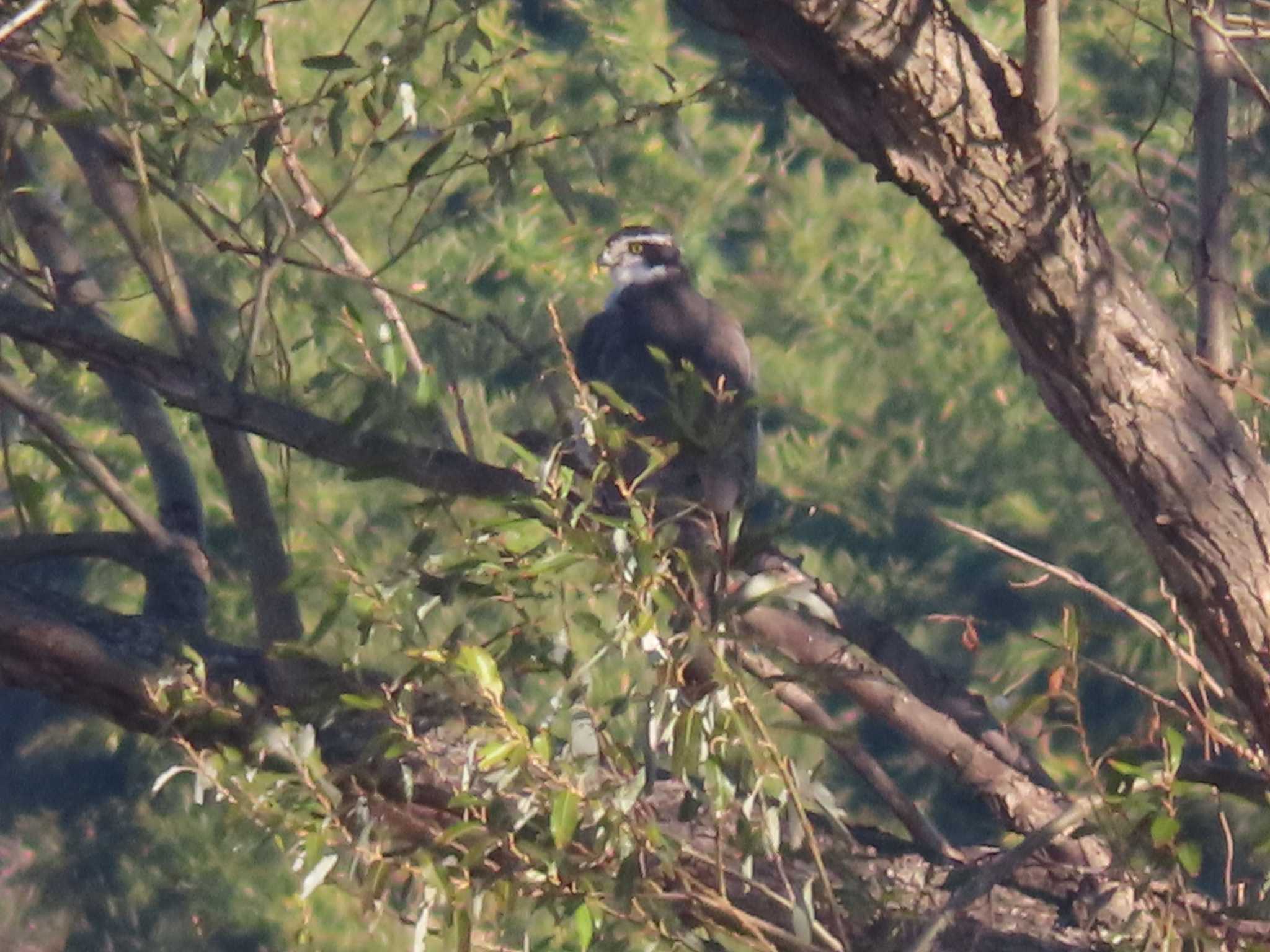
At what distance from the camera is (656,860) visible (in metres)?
2.53

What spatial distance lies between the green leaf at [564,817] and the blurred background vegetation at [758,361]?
6.73 feet

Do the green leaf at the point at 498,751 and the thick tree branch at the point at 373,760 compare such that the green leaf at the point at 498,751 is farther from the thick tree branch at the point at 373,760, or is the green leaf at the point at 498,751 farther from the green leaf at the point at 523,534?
the thick tree branch at the point at 373,760

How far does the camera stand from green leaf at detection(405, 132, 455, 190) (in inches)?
97.3

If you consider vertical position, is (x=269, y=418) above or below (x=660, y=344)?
above

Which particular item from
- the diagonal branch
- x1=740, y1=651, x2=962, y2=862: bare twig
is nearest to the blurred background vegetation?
the diagonal branch

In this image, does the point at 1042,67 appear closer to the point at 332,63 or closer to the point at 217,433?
the point at 332,63

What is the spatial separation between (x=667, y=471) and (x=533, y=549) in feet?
6.63

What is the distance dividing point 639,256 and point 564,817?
14.2ft

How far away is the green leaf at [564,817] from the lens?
6.52 ft

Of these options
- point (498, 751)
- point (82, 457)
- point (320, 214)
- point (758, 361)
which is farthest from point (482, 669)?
point (758, 361)

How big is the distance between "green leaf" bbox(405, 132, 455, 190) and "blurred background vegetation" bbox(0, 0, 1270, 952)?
148cm

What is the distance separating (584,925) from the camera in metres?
2.03

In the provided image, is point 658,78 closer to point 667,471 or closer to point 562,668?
point 667,471

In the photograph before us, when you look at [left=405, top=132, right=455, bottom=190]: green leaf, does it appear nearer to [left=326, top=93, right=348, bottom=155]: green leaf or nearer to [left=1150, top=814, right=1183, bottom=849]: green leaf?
Result: [left=326, top=93, right=348, bottom=155]: green leaf
